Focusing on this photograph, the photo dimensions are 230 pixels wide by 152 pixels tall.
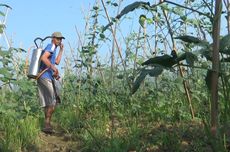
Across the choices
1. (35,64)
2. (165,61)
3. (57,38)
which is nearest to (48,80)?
(35,64)

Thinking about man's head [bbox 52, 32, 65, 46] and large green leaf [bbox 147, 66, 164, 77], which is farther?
man's head [bbox 52, 32, 65, 46]

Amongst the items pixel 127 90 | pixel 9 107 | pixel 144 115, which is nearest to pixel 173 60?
pixel 9 107

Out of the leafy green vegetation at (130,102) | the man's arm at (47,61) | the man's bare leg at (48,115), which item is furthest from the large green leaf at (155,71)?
the man's bare leg at (48,115)

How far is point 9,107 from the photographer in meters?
5.39

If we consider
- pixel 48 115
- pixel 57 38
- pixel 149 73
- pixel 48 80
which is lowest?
pixel 48 115

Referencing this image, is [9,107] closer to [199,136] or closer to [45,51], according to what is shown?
[45,51]

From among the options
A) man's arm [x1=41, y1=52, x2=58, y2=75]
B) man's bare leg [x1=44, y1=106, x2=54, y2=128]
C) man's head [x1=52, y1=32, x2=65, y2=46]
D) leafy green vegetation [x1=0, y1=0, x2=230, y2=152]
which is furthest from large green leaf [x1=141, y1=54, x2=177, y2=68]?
man's head [x1=52, y1=32, x2=65, y2=46]

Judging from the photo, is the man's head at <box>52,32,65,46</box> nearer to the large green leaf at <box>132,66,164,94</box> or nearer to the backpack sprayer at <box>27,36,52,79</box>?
the backpack sprayer at <box>27,36,52,79</box>

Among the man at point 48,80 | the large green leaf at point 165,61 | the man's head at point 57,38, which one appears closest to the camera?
the large green leaf at point 165,61

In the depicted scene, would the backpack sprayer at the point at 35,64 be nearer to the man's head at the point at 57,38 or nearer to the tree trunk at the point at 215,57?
the man's head at the point at 57,38

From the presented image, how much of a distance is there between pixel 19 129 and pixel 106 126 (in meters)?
1.08

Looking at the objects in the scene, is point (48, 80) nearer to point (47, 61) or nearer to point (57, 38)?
point (47, 61)

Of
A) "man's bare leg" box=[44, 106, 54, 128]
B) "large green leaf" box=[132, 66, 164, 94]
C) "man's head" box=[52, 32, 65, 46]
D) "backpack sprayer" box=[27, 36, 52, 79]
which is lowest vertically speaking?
"man's bare leg" box=[44, 106, 54, 128]

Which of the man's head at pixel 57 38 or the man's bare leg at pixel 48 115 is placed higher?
the man's head at pixel 57 38
